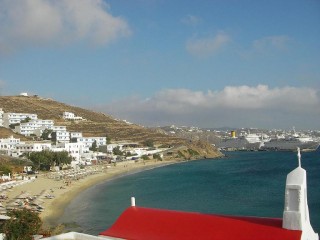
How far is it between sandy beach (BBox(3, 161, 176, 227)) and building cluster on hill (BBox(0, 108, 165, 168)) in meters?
11.2

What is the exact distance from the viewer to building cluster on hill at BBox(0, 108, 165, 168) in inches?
3895

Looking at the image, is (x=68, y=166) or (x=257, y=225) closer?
(x=257, y=225)

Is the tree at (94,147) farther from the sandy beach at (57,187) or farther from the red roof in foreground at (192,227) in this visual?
the red roof in foreground at (192,227)

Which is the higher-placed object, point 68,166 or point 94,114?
point 94,114

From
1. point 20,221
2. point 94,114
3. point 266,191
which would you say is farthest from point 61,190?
point 94,114

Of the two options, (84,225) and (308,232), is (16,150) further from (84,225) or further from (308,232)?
(308,232)

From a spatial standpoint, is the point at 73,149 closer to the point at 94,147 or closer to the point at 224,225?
the point at 94,147

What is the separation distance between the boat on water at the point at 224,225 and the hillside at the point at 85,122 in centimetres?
12739

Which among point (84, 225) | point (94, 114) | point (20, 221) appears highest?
point (94, 114)

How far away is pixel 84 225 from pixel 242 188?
1273 inches

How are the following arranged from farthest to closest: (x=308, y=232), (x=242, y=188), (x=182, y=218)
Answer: (x=242, y=188) → (x=182, y=218) → (x=308, y=232)

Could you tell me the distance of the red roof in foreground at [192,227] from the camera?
52.2ft

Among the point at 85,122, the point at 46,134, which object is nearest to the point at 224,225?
the point at 46,134

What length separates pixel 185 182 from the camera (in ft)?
250
